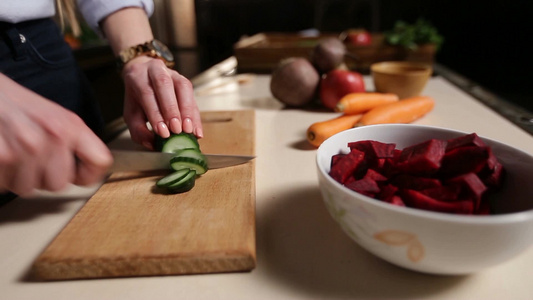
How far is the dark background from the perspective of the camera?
13.0ft

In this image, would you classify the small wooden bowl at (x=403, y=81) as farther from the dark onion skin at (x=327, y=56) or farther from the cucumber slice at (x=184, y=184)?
the cucumber slice at (x=184, y=184)

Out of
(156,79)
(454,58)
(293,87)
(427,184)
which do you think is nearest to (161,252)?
(427,184)

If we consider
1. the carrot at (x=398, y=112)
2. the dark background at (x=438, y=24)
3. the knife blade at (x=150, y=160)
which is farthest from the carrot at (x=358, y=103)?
the dark background at (x=438, y=24)

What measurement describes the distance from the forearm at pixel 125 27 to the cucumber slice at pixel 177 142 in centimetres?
46

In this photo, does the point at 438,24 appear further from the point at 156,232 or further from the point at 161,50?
the point at 156,232

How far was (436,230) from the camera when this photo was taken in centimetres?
48

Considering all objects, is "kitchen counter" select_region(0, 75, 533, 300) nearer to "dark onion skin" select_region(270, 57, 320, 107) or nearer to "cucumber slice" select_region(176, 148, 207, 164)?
"cucumber slice" select_region(176, 148, 207, 164)

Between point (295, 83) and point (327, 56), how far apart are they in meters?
0.21

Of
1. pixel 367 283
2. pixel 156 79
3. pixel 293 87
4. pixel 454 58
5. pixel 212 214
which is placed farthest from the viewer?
pixel 454 58

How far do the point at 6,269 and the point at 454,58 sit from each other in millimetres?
4808

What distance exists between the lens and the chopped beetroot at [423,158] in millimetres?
609

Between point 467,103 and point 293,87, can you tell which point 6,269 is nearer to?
point 293,87

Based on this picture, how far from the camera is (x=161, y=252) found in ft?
2.01

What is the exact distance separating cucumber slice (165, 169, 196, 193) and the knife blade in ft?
0.30
